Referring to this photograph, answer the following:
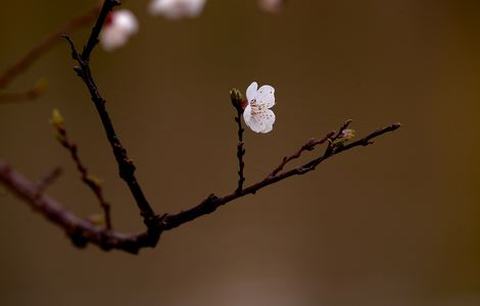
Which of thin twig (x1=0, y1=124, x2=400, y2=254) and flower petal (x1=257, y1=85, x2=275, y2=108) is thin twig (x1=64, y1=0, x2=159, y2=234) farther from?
flower petal (x1=257, y1=85, x2=275, y2=108)

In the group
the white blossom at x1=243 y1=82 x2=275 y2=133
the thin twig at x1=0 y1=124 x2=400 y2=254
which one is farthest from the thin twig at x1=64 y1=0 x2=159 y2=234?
the white blossom at x1=243 y1=82 x2=275 y2=133

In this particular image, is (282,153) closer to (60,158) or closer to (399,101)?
(399,101)

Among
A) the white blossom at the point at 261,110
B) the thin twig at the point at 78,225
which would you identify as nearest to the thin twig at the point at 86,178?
the thin twig at the point at 78,225

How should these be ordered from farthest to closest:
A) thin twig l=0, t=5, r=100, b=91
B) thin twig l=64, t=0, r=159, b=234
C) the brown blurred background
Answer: the brown blurred background < thin twig l=0, t=5, r=100, b=91 < thin twig l=64, t=0, r=159, b=234

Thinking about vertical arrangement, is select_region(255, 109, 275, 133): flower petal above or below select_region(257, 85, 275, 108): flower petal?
below

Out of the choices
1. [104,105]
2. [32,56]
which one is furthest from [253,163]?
[104,105]

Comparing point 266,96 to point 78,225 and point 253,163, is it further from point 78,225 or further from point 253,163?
point 253,163
